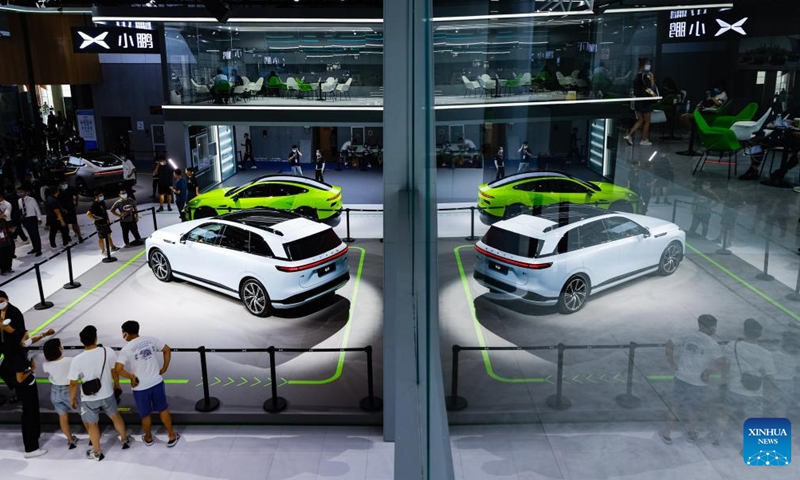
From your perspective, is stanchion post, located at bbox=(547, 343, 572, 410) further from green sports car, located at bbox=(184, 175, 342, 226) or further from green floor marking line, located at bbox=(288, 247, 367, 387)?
green sports car, located at bbox=(184, 175, 342, 226)

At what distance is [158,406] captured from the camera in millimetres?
6801

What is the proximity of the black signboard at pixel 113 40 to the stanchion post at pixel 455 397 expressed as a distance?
62.5 feet

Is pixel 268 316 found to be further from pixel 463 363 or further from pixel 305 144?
pixel 305 144

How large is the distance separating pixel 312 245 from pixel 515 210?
32.1ft

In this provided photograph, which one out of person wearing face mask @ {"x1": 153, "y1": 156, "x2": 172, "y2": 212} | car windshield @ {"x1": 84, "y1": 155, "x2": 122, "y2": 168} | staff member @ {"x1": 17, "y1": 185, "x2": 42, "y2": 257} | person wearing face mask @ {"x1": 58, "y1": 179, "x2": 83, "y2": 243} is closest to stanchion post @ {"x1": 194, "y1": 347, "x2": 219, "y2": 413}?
staff member @ {"x1": 17, "y1": 185, "x2": 42, "y2": 257}

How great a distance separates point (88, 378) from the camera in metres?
6.33

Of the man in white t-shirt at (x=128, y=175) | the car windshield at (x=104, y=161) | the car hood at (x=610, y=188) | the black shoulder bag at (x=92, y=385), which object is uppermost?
the car hood at (x=610, y=188)

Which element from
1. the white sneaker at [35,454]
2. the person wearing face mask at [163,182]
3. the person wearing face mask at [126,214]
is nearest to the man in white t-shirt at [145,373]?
the white sneaker at [35,454]

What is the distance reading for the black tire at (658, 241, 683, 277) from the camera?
0.60 m

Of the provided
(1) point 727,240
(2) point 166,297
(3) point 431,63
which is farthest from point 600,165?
(2) point 166,297

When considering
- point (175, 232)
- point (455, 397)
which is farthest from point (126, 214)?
point (455, 397)

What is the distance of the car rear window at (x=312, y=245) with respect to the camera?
1017 centimetres

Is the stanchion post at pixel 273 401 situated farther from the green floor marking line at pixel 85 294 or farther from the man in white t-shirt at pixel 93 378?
the green floor marking line at pixel 85 294

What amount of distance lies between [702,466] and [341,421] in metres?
7.39
